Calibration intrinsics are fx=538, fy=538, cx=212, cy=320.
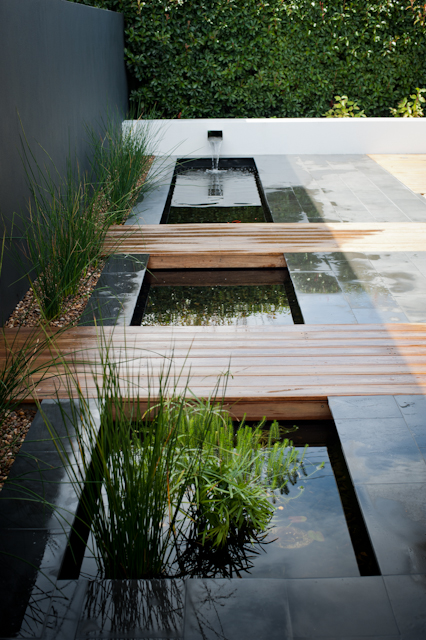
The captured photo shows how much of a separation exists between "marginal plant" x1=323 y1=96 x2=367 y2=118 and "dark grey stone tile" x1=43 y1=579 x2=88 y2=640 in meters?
7.99

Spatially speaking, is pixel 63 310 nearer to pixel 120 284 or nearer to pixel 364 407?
pixel 120 284

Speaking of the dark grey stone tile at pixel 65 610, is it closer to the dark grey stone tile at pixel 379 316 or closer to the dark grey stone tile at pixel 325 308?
the dark grey stone tile at pixel 325 308

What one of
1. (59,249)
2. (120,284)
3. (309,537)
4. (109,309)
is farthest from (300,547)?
(120,284)

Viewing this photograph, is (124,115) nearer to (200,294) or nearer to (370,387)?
(200,294)

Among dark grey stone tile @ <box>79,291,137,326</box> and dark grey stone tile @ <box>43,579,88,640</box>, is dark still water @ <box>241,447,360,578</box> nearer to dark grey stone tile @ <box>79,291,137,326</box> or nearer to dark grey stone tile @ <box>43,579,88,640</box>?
dark grey stone tile @ <box>43,579,88,640</box>

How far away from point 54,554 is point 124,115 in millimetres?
Answer: 7447

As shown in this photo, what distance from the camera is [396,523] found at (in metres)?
1.81

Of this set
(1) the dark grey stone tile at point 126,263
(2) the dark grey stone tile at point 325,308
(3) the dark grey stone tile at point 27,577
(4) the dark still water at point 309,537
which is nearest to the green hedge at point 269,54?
(1) the dark grey stone tile at point 126,263

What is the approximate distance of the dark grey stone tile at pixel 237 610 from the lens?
145cm

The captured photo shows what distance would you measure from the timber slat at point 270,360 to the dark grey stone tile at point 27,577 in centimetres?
73

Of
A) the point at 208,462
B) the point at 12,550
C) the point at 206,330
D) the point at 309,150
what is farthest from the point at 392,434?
the point at 309,150

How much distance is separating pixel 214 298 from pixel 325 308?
78 centimetres

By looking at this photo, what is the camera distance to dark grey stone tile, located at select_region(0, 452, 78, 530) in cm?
178

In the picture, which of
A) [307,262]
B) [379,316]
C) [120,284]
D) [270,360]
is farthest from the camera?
[307,262]
